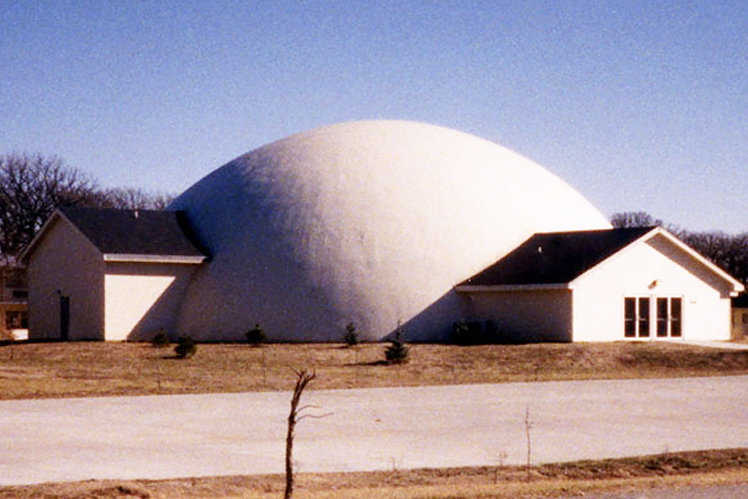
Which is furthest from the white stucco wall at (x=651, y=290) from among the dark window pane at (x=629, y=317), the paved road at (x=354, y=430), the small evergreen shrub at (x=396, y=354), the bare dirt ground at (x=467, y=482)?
the bare dirt ground at (x=467, y=482)

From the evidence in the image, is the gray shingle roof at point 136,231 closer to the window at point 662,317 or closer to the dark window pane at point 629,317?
the dark window pane at point 629,317

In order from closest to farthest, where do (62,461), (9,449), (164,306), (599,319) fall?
(62,461)
(9,449)
(599,319)
(164,306)

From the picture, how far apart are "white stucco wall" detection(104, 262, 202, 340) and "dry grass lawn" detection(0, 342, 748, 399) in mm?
2093

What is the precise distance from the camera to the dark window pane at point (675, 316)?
1738 inches

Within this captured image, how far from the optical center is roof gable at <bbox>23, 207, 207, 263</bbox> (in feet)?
144

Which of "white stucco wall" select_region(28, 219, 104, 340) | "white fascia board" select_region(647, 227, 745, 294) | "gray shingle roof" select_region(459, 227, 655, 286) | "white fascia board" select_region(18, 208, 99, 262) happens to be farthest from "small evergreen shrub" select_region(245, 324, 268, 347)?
"white fascia board" select_region(647, 227, 745, 294)

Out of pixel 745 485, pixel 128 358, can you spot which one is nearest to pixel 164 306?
pixel 128 358

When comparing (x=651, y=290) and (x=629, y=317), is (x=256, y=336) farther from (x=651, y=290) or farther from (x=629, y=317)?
(x=651, y=290)

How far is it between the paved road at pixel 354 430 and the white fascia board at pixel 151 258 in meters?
17.8

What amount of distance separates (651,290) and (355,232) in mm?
10936

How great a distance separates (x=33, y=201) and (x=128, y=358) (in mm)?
54454

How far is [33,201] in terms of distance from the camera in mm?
88688

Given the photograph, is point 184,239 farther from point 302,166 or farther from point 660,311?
point 660,311

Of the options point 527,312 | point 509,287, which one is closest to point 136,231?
point 509,287
